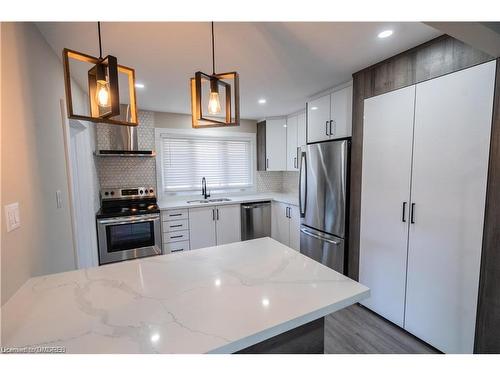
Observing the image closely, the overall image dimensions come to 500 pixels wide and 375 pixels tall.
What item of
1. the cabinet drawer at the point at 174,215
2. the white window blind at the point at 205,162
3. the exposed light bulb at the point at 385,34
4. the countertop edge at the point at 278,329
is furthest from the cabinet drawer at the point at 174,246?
the exposed light bulb at the point at 385,34

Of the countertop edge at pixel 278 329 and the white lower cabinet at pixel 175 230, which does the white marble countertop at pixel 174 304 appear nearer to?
the countertop edge at pixel 278 329

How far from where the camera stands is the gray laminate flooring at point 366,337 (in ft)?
6.05

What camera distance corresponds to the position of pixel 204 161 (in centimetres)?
418

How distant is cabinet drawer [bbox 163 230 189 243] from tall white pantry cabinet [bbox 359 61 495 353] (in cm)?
243

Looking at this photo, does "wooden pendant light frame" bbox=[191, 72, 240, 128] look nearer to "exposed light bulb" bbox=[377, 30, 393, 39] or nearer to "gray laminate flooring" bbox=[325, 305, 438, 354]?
"exposed light bulb" bbox=[377, 30, 393, 39]

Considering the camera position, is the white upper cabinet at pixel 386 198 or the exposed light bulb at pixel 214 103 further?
the white upper cabinet at pixel 386 198

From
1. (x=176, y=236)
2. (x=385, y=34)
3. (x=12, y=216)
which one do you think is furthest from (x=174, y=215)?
(x=385, y=34)

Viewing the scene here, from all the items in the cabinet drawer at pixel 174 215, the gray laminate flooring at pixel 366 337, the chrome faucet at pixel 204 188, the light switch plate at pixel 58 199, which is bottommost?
the gray laminate flooring at pixel 366 337

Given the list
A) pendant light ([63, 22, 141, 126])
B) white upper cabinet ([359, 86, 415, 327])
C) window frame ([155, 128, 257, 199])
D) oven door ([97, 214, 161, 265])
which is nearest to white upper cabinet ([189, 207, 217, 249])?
oven door ([97, 214, 161, 265])

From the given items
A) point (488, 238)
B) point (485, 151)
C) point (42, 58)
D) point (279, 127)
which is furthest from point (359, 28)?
point (279, 127)

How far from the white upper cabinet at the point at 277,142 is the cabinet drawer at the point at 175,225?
1859 mm

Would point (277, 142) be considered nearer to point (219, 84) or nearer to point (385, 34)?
point (385, 34)

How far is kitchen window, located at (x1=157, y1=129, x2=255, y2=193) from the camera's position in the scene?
3879 mm

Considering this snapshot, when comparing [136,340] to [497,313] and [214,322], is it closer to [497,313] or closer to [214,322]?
[214,322]
